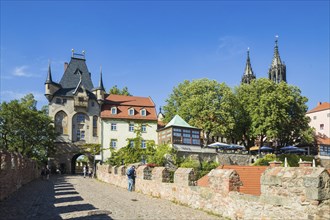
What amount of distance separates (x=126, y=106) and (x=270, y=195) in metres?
45.3

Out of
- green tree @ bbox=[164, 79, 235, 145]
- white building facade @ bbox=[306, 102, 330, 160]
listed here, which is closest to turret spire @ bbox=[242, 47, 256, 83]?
white building facade @ bbox=[306, 102, 330, 160]

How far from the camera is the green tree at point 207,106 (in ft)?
159

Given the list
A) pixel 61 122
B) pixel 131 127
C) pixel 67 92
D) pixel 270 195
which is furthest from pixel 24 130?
pixel 270 195

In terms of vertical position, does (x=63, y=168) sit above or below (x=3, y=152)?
below

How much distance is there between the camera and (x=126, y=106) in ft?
172

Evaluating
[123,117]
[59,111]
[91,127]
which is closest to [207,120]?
[123,117]

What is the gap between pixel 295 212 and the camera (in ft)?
24.0

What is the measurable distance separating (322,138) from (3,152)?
63.7 m

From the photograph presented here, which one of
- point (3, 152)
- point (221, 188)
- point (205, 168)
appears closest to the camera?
point (221, 188)

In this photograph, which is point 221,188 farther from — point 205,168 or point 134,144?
point 134,144

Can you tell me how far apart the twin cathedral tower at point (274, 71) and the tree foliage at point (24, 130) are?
5993cm

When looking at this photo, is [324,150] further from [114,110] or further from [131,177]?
[131,177]

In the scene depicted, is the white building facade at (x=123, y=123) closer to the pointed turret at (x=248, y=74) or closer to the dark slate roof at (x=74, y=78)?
the dark slate roof at (x=74, y=78)

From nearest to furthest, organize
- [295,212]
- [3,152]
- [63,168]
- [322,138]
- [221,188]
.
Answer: [295,212]
[221,188]
[3,152]
[63,168]
[322,138]
